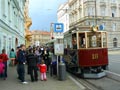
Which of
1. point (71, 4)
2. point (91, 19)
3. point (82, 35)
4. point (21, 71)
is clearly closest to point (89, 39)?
point (82, 35)

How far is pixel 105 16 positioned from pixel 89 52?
79618 millimetres

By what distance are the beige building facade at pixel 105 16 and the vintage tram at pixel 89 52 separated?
242 feet

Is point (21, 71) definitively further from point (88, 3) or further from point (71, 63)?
point (88, 3)

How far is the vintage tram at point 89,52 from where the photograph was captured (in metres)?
18.3

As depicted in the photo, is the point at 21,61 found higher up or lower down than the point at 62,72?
higher up

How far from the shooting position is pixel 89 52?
18.3 m

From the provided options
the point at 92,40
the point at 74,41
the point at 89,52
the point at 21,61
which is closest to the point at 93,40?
the point at 92,40

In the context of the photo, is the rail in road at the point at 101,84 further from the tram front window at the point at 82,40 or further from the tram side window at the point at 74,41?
the tram side window at the point at 74,41

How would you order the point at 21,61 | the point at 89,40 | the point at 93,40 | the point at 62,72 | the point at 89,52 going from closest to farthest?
the point at 21,61, the point at 62,72, the point at 89,52, the point at 89,40, the point at 93,40

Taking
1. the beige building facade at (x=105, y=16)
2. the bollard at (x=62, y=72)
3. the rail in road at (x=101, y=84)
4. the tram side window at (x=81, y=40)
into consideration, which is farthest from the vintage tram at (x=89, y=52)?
the beige building facade at (x=105, y=16)

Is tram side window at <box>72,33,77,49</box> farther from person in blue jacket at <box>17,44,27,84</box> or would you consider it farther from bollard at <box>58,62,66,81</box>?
person in blue jacket at <box>17,44,27,84</box>

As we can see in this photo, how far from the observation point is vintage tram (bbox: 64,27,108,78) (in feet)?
60.0

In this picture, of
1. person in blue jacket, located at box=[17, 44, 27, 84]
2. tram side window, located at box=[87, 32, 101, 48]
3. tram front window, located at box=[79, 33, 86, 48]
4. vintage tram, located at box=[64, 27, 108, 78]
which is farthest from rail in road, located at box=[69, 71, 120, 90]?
person in blue jacket, located at box=[17, 44, 27, 84]

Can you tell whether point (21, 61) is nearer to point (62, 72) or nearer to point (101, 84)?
point (62, 72)
